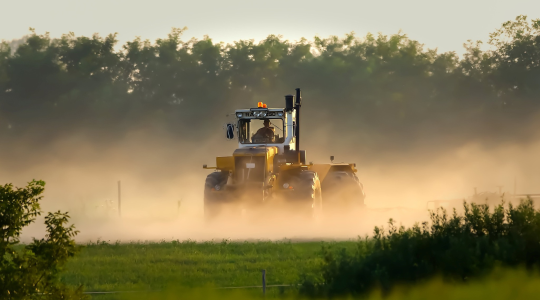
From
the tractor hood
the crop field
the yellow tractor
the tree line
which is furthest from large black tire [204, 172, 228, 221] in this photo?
the tree line

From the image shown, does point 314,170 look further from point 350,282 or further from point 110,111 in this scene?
point 110,111

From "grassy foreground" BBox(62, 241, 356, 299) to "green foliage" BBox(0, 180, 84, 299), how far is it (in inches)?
156

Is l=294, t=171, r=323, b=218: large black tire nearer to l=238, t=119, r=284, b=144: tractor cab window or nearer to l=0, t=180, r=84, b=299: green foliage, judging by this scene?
l=238, t=119, r=284, b=144: tractor cab window

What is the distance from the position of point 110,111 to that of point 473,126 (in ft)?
98.5

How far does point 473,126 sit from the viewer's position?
73812mm

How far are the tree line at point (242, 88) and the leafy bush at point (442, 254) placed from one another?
55.6 m

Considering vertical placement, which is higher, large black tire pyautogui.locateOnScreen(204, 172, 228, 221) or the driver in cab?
the driver in cab

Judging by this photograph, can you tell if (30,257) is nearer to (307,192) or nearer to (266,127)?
(307,192)

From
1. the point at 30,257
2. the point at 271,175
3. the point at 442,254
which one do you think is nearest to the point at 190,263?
the point at 271,175

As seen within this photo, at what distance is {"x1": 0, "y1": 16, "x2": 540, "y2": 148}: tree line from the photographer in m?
72.4

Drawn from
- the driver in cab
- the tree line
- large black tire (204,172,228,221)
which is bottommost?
large black tire (204,172,228,221)

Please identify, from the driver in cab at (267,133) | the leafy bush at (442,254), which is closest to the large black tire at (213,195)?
the driver in cab at (267,133)

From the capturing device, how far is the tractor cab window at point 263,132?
87.1ft

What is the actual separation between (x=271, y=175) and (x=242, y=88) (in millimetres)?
50043
